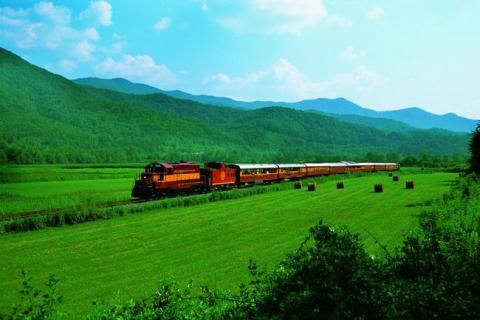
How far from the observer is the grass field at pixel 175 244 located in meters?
18.2

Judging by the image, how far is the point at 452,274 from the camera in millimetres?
6484

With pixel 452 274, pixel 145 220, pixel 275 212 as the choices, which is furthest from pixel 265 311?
pixel 275 212

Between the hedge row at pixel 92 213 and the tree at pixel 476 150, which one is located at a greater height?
the tree at pixel 476 150

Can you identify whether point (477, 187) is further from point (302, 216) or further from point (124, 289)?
point (124, 289)

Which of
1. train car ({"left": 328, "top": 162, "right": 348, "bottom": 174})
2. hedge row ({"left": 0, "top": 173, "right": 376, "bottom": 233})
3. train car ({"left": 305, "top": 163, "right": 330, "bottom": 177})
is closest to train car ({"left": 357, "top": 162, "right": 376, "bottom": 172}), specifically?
train car ({"left": 328, "top": 162, "right": 348, "bottom": 174})

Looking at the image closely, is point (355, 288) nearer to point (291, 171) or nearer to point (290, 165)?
point (291, 171)

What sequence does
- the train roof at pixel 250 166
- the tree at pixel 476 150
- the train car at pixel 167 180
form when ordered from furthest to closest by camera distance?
the train roof at pixel 250 166, the tree at pixel 476 150, the train car at pixel 167 180

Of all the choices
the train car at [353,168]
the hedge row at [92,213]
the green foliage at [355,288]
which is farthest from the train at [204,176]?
the green foliage at [355,288]

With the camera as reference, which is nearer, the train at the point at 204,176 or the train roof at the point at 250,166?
the train at the point at 204,176

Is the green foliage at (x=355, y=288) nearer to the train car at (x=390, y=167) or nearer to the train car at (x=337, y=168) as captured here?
the train car at (x=337, y=168)

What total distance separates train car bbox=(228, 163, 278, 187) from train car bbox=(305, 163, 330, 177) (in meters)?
11.6

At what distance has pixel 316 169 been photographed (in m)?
78.5

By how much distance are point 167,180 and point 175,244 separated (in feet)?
74.3

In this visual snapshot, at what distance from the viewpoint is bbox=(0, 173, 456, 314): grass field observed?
18234mm
